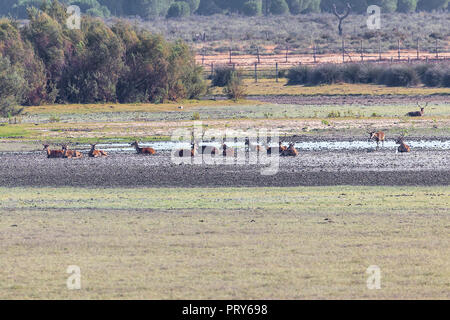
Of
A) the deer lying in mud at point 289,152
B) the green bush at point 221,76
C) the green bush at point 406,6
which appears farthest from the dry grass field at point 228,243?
the green bush at point 406,6

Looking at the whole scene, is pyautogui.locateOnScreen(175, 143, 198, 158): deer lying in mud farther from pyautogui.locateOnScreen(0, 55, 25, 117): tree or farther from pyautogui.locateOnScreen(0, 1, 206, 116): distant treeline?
pyautogui.locateOnScreen(0, 1, 206, 116): distant treeline

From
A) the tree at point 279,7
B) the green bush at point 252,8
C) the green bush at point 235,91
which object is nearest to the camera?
the green bush at point 235,91

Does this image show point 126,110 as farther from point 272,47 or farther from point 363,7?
point 363,7

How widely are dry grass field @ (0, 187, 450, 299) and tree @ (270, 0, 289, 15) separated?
96.7m

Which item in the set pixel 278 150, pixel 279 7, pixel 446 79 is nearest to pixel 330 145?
pixel 278 150

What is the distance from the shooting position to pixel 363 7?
10912 centimetres

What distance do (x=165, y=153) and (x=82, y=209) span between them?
365 inches

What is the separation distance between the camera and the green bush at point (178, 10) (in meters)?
110

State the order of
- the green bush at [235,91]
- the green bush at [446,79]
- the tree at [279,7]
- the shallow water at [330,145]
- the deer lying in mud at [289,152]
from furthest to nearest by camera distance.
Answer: the tree at [279,7]
the green bush at [446,79]
the green bush at [235,91]
the shallow water at [330,145]
the deer lying in mud at [289,152]

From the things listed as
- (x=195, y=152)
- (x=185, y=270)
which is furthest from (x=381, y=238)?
(x=195, y=152)

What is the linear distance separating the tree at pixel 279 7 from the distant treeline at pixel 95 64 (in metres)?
69.9

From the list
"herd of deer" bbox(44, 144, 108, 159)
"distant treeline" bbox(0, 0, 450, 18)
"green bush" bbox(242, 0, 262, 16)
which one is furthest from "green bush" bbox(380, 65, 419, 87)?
"green bush" bbox(242, 0, 262, 16)

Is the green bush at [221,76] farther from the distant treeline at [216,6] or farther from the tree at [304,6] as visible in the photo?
the tree at [304,6]

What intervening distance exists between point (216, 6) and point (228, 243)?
107 m
